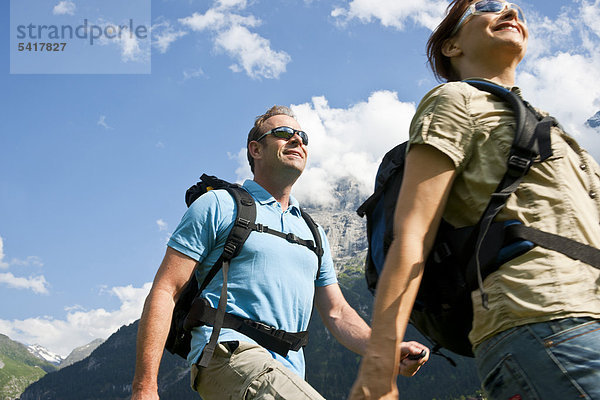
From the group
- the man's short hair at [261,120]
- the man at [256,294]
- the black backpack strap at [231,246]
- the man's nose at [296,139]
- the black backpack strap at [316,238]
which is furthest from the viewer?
the man's short hair at [261,120]

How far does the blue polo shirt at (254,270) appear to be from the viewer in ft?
15.5

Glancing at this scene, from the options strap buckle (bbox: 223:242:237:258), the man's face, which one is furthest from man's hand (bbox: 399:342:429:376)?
the man's face

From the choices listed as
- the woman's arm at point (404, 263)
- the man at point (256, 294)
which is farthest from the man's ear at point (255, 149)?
the woman's arm at point (404, 263)

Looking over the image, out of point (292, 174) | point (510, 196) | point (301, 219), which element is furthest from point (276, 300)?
point (510, 196)

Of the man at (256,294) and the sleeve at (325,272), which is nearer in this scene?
the man at (256,294)

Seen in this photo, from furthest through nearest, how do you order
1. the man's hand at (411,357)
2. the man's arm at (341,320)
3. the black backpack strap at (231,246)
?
the man's arm at (341,320) < the black backpack strap at (231,246) < the man's hand at (411,357)

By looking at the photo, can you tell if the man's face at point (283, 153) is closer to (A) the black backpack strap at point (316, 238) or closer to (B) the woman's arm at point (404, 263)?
(A) the black backpack strap at point (316, 238)

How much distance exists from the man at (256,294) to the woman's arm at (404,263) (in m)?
1.78

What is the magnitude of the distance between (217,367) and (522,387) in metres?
2.93

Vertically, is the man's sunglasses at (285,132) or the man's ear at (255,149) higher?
the man's sunglasses at (285,132)

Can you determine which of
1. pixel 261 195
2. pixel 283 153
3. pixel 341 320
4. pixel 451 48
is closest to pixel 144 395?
pixel 341 320

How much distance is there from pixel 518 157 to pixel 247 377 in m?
2.81

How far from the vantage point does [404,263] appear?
2.33 metres

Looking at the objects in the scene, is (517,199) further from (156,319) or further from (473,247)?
(156,319)
